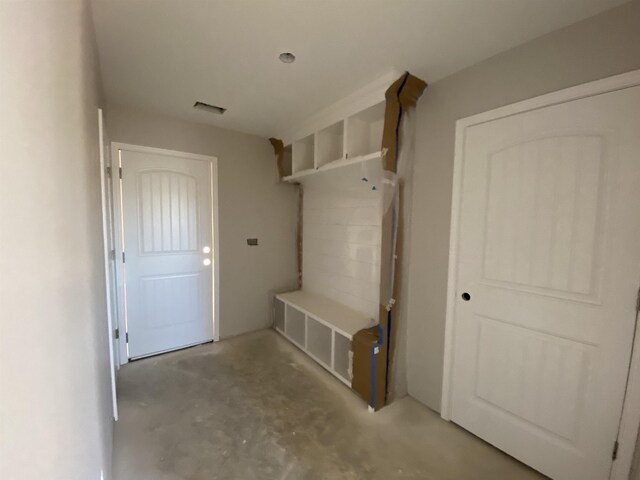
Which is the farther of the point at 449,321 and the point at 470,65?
the point at 449,321

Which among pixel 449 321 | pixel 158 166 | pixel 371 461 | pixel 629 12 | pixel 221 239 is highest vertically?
pixel 629 12

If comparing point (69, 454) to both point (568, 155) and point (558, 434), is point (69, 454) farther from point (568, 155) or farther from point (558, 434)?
point (568, 155)

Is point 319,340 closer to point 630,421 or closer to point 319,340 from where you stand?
point 319,340

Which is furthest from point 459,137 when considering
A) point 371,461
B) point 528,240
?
point 371,461

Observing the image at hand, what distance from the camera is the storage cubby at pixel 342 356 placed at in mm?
2324

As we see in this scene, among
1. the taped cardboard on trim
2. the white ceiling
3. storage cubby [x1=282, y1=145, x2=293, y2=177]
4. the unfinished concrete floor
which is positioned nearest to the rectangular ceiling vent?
the white ceiling

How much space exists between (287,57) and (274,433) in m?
2.41

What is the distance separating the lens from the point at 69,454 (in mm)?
699

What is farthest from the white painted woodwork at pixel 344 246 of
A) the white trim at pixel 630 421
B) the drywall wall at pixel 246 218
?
the white trim at pixel 630 421

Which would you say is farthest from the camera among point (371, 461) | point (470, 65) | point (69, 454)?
point (470, 65)

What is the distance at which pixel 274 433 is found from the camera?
1.85 meters

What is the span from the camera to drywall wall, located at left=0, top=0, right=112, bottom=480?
0.42m

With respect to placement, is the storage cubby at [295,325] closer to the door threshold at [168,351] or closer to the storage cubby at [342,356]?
the storage cubby at [342,356]

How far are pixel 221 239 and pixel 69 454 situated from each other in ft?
8.26
